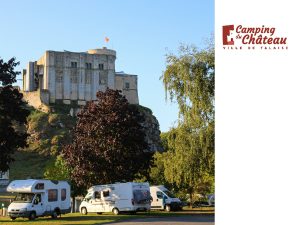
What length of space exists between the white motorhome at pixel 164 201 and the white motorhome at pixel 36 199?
28.6 feet

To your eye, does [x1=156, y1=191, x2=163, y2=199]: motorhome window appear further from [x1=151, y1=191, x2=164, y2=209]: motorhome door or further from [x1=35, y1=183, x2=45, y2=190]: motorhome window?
[x1=35, y1=183, x2=45, y2=190]: motorhome window

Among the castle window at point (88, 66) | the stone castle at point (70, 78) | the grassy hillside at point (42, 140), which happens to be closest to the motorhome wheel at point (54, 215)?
the grassy hillside at point (42, 140)

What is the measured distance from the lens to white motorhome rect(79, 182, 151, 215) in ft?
113

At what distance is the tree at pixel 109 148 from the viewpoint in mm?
37062

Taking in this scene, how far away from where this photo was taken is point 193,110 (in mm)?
32594

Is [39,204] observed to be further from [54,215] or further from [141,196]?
[141,196]

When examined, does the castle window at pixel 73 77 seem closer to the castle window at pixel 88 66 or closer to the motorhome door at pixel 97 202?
the castle window at pixel 88 66

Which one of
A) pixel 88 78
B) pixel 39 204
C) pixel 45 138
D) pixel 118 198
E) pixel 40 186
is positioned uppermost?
pixel 88 78

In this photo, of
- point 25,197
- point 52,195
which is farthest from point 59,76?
point 25,197

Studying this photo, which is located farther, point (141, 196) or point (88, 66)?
point (88, 66)

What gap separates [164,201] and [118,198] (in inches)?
246

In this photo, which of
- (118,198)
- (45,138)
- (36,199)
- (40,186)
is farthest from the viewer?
(45,138)
